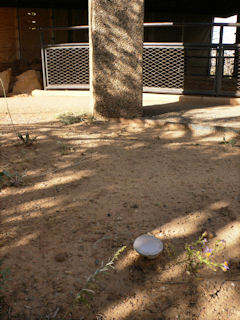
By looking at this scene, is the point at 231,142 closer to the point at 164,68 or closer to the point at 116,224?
the point at 116,224

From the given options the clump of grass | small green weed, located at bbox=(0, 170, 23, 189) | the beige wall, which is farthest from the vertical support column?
the beige wall

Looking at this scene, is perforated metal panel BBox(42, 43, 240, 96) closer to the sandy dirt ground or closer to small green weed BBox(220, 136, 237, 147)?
small green weed BBox(220, 136, 237, 147)

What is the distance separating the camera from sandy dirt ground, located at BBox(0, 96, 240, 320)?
1.52 m

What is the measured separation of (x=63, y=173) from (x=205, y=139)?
2.02m

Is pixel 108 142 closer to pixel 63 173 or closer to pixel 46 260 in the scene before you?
pixel 63 173

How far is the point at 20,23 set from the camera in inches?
405

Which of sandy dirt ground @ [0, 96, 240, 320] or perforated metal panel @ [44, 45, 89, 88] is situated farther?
perforated metal panel @ [44, 45, 89, 88]

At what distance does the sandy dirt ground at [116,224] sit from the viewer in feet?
A: 4.99

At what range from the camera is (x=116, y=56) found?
457 cm

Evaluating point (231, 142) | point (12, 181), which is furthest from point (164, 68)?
point (12, 181)

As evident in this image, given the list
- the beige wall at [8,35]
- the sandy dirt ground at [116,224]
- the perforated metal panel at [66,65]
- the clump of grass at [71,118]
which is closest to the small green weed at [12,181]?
the sandy dirt ground at [116,224]

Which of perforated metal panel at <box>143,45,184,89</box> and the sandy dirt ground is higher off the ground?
perforated metal panel at <box>143,45,184,89</box>

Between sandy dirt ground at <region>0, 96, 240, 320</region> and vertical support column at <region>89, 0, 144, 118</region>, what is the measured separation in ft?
3.92

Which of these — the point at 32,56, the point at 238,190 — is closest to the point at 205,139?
the point at 238,190
